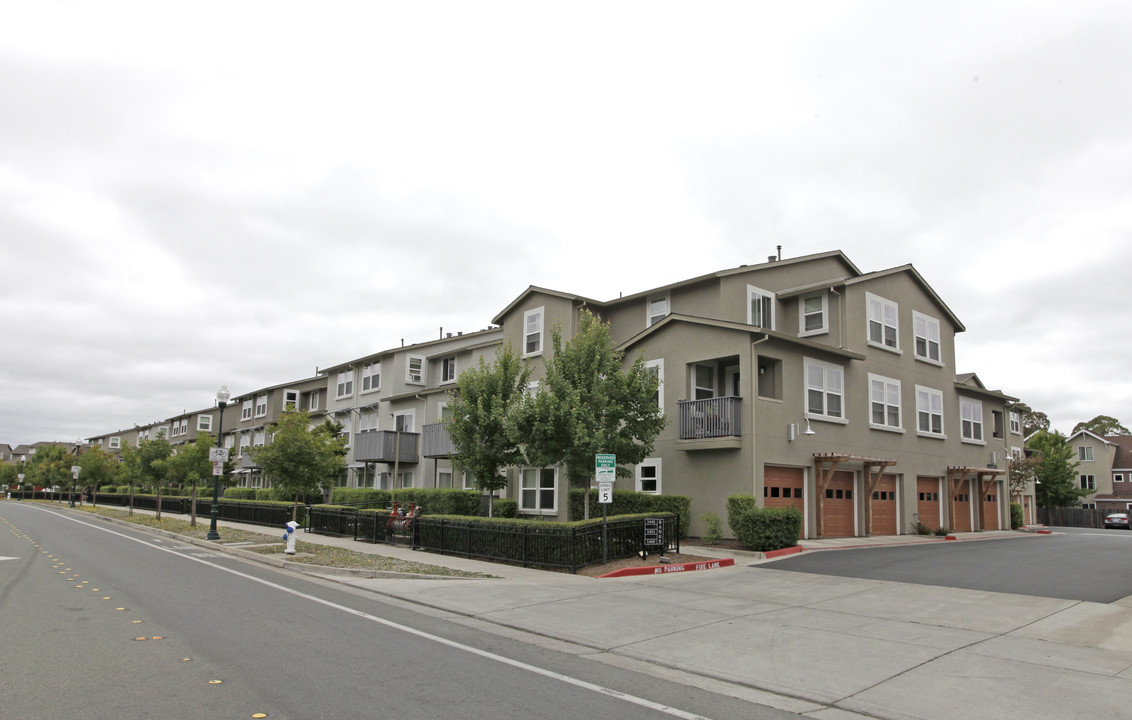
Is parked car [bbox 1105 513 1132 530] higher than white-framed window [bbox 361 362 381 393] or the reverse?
the reverse

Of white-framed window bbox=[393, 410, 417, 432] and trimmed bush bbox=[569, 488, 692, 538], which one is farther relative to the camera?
white-framed window bbox=[393, 410, 417, 432]

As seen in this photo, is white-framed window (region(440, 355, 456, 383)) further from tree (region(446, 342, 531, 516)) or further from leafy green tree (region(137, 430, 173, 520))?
leafy green tree (region(137, 430, 173, 520))

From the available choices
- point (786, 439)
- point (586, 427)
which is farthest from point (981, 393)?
point (586, 427)

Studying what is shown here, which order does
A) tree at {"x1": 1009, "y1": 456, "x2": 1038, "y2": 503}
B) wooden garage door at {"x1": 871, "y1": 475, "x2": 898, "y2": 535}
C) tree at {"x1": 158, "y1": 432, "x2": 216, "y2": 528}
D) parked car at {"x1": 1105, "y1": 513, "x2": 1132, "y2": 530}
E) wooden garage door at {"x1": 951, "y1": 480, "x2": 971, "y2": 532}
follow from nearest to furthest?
wooden garage door at {"x1": 871, "y1": 475, "x2": 898, "y2": 535}
wooden garage door at {"x1": 951, "y1": 480, "x2": 971, "y2": 532}
tree at {"x1": 1009, "y1": 456, "x2": 1038, "y2": 503}
tree at {"x1": 158, "y1": 432, "x2": 216, "y2": 528}
parked car at {"x1": 1105, "y1": 513, "x2": 1132, "y2": 530}

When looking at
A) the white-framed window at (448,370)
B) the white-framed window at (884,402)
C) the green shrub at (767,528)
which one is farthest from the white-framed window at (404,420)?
the green shrub at (767,528)

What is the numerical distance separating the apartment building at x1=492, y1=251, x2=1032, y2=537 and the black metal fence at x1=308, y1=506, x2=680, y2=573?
4.25 meters

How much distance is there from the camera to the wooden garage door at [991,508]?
3372 centimetres

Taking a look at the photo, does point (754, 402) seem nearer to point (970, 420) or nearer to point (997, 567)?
point (997, 567)

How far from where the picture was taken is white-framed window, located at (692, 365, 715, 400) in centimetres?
2469

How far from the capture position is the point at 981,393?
3341 cm

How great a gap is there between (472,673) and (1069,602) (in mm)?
10597

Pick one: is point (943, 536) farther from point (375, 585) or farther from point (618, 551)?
point (375, 585)

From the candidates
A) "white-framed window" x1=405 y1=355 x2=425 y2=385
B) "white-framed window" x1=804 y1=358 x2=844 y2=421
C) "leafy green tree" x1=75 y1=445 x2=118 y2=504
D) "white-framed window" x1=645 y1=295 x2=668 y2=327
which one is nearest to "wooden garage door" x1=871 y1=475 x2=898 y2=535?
"white-framed window" x1=804 y1=358 x2=844 y2=421

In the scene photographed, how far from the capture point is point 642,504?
76.2 ft
